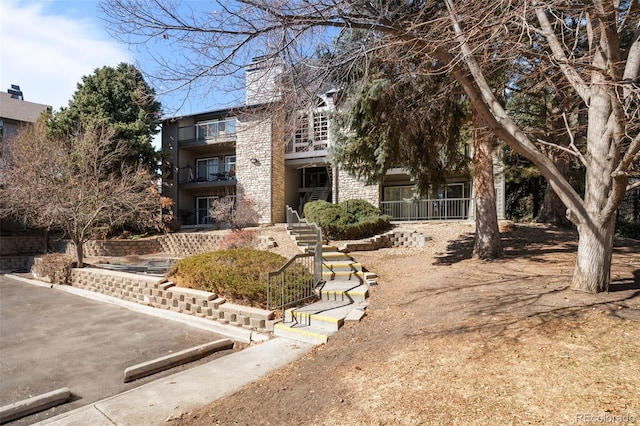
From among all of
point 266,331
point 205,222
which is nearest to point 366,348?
point 266,331

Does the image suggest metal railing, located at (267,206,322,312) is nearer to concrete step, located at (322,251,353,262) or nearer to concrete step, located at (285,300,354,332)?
concrete step, located at (285,300,354,332)

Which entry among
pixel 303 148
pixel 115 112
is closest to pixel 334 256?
pixel 303 148

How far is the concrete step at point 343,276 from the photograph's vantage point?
9259 mm

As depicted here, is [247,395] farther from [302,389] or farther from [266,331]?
[266,331]

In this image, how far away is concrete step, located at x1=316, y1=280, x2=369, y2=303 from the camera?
25.3 feet

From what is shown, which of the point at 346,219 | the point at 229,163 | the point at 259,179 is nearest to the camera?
the point at 346,219

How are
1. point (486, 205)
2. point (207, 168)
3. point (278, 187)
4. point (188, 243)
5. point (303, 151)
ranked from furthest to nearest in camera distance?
point (207, 168) → point (303, 151) → point (278, 187) → point (188, 243) → point (486, 205)

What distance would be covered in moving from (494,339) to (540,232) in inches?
441

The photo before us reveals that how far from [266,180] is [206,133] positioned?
6363mm

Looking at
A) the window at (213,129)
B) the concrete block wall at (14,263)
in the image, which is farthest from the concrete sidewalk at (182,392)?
the window at (213,129)

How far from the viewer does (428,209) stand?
18141 mm

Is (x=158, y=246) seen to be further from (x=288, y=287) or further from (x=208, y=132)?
(x=288, y=287)

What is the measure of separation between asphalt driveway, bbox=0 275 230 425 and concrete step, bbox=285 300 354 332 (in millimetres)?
1521

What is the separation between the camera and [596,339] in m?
4.10
